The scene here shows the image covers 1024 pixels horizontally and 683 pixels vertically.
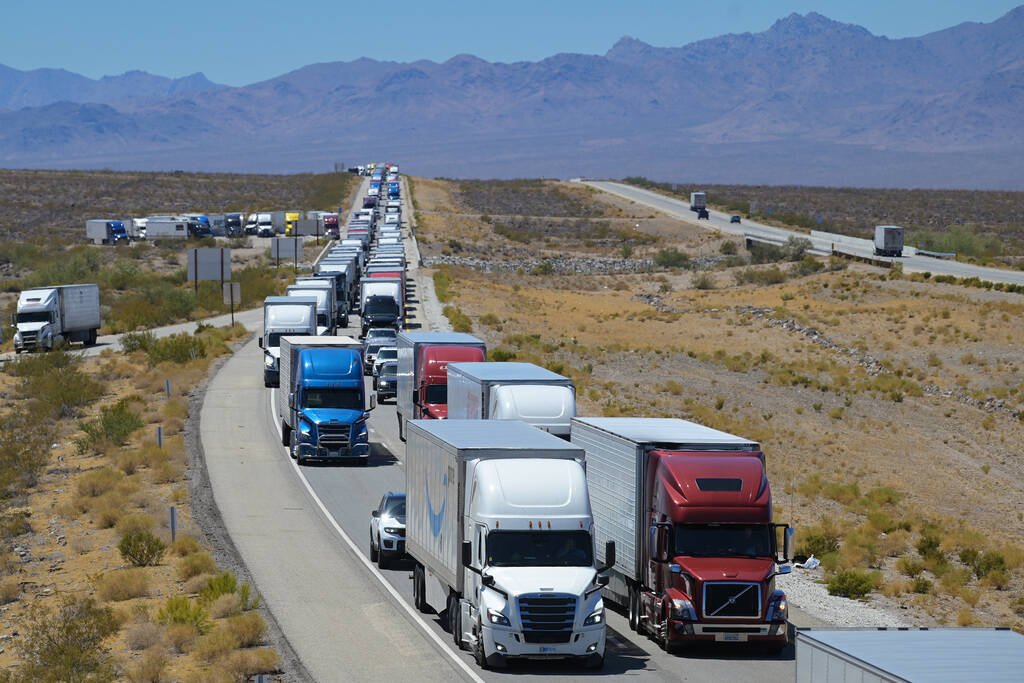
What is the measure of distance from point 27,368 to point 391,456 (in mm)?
23177

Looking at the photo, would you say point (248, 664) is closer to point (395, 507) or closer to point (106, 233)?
point (395, 507)

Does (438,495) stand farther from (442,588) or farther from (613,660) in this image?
(613,660)

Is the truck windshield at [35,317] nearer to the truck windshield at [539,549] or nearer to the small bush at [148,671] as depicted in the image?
the small bush at [148,671]

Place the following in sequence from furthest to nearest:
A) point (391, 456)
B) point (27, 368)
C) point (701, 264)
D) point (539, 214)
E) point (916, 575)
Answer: point (539, 214)
point (701, 264)
point (27, 368)
point (391, 456)
point (916, 575)

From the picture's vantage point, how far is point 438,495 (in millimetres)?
20000

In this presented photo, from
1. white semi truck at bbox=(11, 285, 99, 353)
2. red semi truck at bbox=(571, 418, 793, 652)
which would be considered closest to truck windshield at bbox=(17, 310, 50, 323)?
white semi truck at bbox=(11, 285, 99, 353)

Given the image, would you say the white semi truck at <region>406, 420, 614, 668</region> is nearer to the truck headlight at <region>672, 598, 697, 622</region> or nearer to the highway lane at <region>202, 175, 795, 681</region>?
the highway lane at <region>202, 175, 795, 681</region>

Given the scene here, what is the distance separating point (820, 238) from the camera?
388ft

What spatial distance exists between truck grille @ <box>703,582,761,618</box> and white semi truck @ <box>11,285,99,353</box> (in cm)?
4889

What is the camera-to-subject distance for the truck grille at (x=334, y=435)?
→ 35.4 m

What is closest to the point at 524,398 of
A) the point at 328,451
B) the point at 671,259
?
the point at 328,451

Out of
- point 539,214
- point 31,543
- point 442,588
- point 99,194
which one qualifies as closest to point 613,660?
point 442,588

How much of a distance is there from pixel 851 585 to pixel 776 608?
205 inches

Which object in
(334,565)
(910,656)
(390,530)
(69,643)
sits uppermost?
(910,656)
